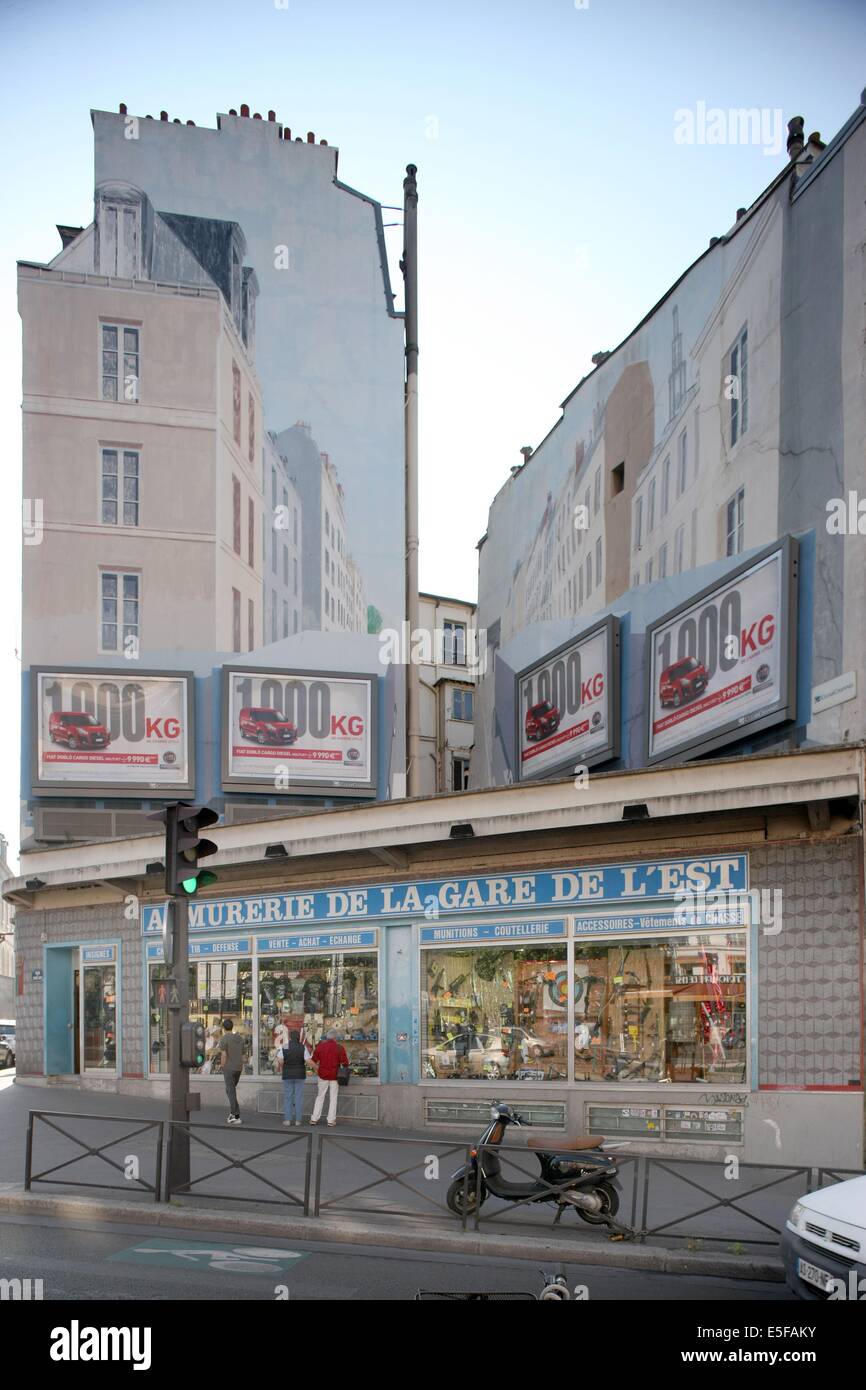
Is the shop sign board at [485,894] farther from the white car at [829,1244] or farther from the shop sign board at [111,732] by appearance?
the white car at [829,1244]

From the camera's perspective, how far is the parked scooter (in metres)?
9.94

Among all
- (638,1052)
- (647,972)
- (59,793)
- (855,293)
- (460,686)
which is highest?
(855,293)

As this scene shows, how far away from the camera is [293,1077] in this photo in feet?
52.5

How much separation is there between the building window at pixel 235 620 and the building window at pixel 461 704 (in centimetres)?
1915

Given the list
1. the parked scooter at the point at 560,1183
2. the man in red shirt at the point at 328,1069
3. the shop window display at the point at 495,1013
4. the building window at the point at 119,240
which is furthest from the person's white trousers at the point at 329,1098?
the building window at the point at 119,240

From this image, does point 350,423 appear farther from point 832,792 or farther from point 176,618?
point 832,792

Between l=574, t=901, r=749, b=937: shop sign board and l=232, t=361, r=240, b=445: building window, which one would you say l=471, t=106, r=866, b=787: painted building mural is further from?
l=232, t=361, r=240, b=445: building window

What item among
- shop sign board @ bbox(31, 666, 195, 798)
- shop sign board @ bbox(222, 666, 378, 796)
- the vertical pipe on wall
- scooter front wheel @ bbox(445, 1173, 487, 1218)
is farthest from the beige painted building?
scooter front wheel @ bbox(445, 1173, 487, 1218)

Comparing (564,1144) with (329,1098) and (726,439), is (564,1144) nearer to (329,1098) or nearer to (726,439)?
(329,1098)

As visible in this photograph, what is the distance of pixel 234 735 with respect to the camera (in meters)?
24.9

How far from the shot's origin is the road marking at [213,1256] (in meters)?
8.78

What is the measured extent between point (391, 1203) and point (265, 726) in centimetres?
1515
